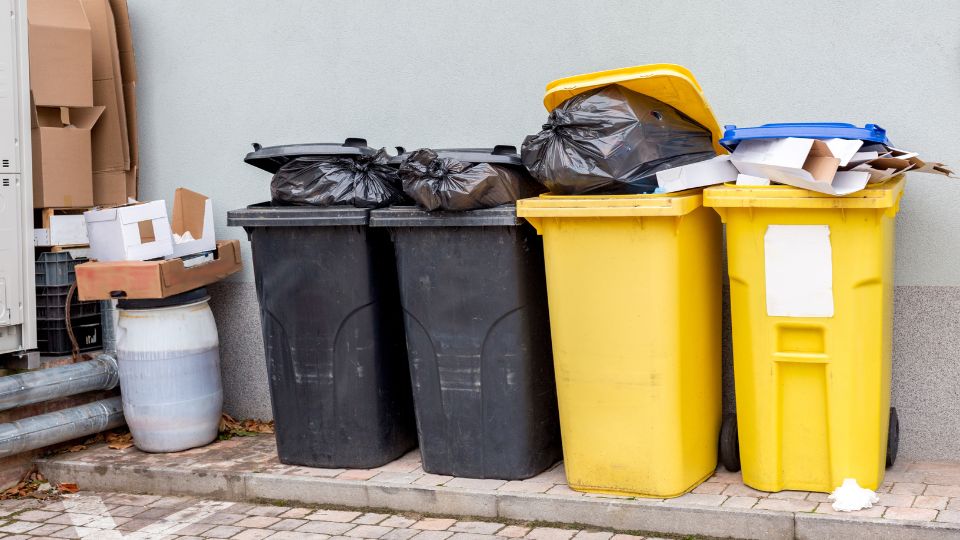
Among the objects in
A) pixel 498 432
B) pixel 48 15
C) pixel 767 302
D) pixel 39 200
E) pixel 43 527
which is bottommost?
pixel 43 527

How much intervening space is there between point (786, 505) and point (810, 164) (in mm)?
1356

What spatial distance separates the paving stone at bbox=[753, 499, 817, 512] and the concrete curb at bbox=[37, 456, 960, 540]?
0.05 metres

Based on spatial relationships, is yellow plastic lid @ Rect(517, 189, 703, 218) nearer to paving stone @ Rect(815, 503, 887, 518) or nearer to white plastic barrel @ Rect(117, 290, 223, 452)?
paving stone @ Rect(815, 503, 887, 518)

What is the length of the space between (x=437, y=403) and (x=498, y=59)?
1850 mm

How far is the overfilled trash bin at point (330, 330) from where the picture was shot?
16.9 ft

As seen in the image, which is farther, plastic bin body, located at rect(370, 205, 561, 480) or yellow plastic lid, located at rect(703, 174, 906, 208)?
plastic bin body, located at rect(370, 205, 561, 480)

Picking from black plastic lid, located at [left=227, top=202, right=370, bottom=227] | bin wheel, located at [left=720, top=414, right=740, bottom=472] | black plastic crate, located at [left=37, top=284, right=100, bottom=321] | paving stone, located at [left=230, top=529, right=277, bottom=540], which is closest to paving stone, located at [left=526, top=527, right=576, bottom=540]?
bin wheel, located at [left=720, top=414, right=740, bottom=472]

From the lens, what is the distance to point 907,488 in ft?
15.2

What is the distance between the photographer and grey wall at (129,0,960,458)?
499 cm

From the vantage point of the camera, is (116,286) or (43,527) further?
(116,286)

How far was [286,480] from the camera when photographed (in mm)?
5230

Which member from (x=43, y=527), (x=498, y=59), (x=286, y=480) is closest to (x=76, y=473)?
(x=43, y=527)

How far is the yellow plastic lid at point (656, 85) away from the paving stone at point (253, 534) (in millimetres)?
2258

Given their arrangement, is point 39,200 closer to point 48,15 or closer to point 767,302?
point 48,15
